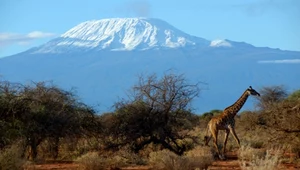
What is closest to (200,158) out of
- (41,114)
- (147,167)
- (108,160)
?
(147,167)

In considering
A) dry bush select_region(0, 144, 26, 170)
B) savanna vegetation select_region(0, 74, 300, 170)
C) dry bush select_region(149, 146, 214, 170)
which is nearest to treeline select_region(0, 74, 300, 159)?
savanna vegetation select_region(0, 74, 300, 170)

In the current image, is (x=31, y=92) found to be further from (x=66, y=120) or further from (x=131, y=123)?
(x=131, y=123)

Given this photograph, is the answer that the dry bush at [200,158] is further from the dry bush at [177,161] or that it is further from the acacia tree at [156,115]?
the acacia tree at [156,115]

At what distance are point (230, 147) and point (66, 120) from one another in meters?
8.34

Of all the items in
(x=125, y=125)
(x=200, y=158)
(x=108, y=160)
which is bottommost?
(x=200, y=158)

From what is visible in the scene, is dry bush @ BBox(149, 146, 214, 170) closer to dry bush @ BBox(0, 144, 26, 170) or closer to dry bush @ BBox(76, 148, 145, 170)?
dry bush @ BBox(76, 148, 145, 170)

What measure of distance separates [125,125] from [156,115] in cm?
116

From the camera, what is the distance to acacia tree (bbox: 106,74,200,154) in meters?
23.3

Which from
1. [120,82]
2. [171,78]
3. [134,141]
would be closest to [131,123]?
[134,141]

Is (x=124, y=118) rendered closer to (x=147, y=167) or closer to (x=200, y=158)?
(x=147, y=167)

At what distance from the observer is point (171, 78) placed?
943 inches

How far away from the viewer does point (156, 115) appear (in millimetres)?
23594

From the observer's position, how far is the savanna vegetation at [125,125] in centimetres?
2050

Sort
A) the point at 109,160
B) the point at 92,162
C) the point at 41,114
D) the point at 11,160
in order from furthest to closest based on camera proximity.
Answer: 1. the point at 41,114
2. the point at 109,160
3. the point at 92,162
4. the point at 11,160
